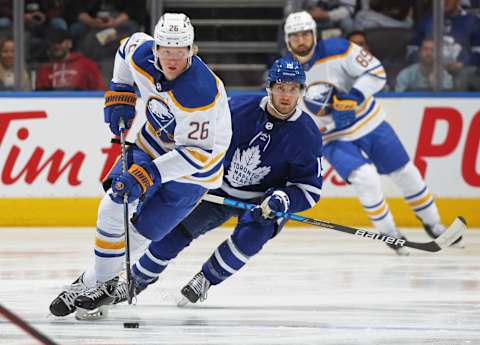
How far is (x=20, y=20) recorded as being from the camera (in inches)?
296

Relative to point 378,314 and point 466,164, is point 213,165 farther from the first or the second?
point 466,164

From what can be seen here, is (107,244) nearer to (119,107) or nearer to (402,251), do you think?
(119,107)

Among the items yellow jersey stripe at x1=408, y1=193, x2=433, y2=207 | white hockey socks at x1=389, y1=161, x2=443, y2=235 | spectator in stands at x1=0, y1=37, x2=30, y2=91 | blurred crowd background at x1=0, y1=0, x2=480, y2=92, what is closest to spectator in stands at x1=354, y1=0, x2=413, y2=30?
blurred crowd background at x1=0, y1=0, x2=480, y2=92

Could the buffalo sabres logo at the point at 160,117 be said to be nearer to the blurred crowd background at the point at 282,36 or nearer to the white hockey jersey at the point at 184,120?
the white hockey jersey at the point at 184,120

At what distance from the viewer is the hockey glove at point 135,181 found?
157 inches

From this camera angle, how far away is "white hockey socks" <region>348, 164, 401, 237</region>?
6.57 m

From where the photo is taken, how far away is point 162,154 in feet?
14.2

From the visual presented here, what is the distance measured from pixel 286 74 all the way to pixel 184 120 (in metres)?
0.54

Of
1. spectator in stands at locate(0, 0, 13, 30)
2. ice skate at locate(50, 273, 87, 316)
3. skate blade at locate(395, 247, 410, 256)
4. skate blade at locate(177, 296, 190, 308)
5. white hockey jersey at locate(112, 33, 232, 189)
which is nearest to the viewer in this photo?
white hockey jersey at locate(112, 33, 232, 189)

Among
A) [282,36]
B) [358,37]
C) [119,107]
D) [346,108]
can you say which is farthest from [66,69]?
[119,107]

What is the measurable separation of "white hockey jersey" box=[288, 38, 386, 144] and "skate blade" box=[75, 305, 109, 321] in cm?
273

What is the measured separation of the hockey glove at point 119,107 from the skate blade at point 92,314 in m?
0.63

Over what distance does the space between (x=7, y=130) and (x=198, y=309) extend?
320 centimetres

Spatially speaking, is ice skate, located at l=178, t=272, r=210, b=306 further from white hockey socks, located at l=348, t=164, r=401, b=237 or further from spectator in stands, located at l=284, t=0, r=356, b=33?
spectator in stands, located at l=284, t=0, r=356, b=33
